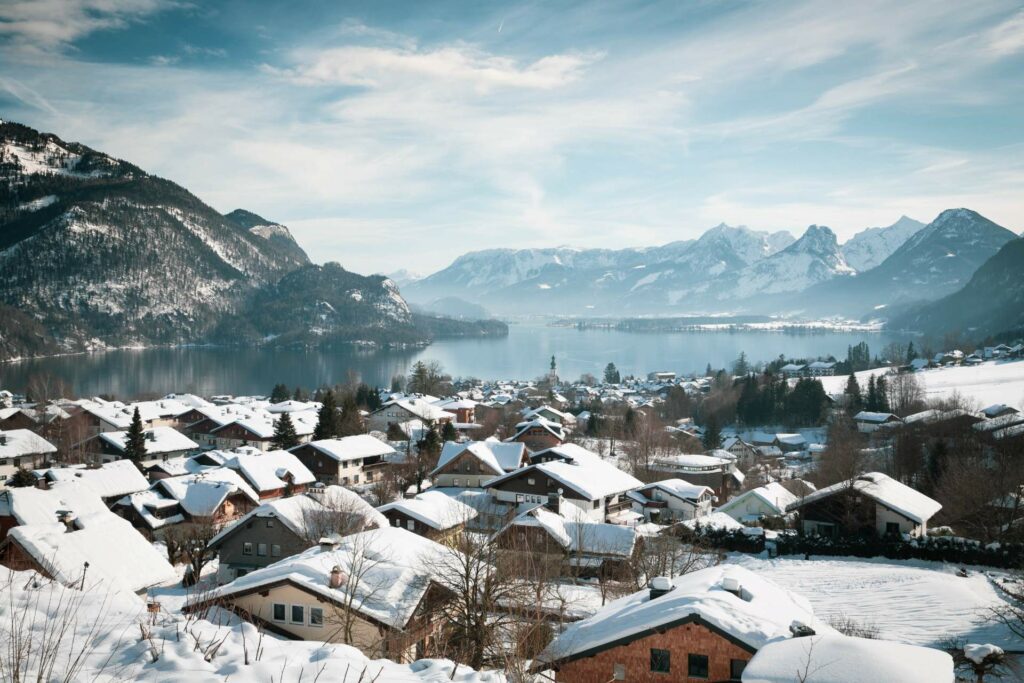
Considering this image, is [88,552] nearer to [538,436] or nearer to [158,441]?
[158,441]

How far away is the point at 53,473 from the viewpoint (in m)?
26.9

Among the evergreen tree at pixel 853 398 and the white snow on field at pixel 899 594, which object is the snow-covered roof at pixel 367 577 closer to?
the white snow on field at pixel 899 594

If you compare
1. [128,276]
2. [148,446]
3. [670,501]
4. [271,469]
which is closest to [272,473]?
[271,469]

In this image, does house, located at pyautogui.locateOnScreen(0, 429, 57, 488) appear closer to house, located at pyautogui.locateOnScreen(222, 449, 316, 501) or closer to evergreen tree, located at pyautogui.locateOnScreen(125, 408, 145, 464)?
evergreen tree, located at pyautogui.locateOnScreen(125, 408, 145, 464)

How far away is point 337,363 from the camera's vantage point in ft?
400

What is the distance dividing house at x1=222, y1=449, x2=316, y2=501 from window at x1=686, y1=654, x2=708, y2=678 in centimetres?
2187

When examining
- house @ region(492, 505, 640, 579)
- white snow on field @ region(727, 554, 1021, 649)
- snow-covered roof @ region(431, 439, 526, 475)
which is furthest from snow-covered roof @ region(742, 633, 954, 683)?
snow-covered roof @ region(431, 439, 526, 475)

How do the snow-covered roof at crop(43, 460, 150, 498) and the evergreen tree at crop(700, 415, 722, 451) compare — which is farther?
the evergreen tree at crop(700, 415, 722, 451)

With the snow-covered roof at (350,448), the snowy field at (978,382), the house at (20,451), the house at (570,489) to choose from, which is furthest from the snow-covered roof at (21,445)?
the snowy field at (978,382)

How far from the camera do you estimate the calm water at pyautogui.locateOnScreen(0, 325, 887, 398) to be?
9025 centimetres

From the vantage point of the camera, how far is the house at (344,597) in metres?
11.1

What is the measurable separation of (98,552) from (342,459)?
18160mm

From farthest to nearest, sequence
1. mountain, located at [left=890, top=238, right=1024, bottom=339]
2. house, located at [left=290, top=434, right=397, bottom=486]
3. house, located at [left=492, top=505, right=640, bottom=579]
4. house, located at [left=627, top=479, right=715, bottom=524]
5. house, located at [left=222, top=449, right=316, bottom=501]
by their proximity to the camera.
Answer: mountain, located at [left=890, top=238, right=1024, bottom=339]
house, located at [left=290, top=434, right=397, bottom=486]
house, located at [left=222, top=449, right=316, bottom=501]
house, located at [left=627, top=479, right=715, bottom=524]
house, located at [left=492, top=505, right=640, bottom=579]

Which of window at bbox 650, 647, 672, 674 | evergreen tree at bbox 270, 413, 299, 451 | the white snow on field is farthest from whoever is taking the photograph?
evergreen tree at bbox 270, 413, 299, 451
